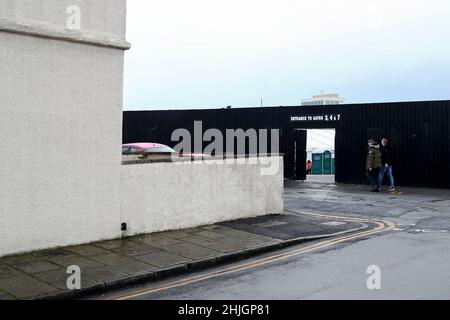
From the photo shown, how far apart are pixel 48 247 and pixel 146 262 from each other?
1.90 metres

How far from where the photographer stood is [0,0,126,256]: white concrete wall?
8.31 metres

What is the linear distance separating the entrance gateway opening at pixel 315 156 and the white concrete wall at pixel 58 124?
1509cm

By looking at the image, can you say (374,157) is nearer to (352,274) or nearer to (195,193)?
(195,193)

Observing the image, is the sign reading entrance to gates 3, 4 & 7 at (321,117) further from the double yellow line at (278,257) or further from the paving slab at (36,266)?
the paving slab at (36,266)

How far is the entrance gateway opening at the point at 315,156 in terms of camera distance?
78.1ft

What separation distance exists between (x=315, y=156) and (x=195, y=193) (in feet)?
60.8

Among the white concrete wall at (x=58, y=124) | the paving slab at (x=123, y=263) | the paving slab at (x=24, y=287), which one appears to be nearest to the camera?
the paving slab at (x=24, y=287)

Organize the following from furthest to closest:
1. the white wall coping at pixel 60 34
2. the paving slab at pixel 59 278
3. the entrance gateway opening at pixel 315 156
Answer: the entrance gateway opening at pixel 315 156, the white wall coping at pixel 60 34, the paving slab at pixel 59 278

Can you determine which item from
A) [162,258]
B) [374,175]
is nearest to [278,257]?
[162,258]

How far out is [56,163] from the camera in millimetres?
8859

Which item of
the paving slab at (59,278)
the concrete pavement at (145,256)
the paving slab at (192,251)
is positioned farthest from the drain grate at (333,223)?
the paving slab at (59,278)

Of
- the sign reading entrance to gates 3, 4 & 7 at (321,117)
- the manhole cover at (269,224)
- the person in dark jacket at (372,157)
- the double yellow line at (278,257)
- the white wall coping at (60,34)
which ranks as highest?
the white wall coping at (60,34)
